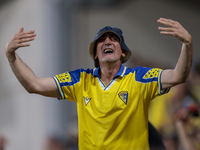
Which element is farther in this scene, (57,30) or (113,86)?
(57,30)

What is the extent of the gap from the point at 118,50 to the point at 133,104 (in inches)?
16.2

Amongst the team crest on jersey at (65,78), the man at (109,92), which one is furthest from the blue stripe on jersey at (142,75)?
the team crest on jersey at (65,78)

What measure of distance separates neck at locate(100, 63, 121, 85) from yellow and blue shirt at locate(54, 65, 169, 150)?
0.05 metres

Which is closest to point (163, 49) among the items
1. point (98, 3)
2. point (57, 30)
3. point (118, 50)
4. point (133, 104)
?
point (98, 3)

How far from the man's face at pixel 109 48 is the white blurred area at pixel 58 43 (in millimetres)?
1261

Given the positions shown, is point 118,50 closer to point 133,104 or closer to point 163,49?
point 133,104

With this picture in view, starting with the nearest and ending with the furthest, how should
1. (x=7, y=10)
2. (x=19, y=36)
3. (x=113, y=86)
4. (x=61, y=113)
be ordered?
(x=19, y=36) < (x=113, y=86) < (x=61, y=113) < (x=7, y=10)

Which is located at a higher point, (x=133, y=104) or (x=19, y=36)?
(x=19, y=36)

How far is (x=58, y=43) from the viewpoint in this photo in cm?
304

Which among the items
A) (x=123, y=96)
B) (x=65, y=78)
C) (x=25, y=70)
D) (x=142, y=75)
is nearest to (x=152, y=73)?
(x=142, y=75)

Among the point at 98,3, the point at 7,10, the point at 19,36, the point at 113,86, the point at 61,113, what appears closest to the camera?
the point at 19,36

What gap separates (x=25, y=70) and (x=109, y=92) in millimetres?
544

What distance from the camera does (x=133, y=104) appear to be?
153 centimetres

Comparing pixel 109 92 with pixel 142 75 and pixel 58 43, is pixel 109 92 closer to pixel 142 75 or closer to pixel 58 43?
pixel 142 75
